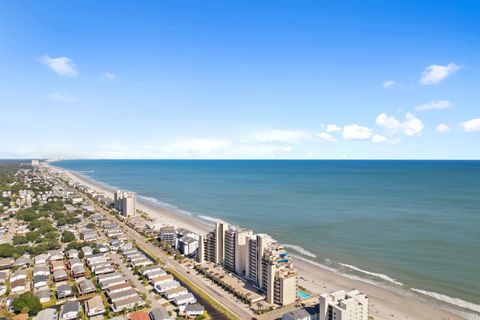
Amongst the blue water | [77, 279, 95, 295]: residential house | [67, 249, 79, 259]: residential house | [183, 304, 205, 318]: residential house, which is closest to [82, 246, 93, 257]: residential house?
[67, 249, 79, 259]: residential house

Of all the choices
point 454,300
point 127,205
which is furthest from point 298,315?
point 127,205

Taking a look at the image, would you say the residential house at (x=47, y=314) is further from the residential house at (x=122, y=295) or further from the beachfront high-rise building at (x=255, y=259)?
the beachfront high-rise building at (x=255, y=259)

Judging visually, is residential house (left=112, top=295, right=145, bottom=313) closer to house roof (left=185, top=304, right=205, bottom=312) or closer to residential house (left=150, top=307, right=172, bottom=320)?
Result: residential house (left=150, top=307, right=172, bottom=320)

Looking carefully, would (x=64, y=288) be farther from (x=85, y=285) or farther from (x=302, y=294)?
(x=302, y=294)

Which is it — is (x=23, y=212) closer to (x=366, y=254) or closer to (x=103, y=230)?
(x=103, y=230)

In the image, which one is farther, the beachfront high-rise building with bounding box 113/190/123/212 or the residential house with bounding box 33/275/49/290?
the beachfront high-rise building with bounding box 113/190/123/212

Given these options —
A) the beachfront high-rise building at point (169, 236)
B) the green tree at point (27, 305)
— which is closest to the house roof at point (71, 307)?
the green tree at point (27, 305)
